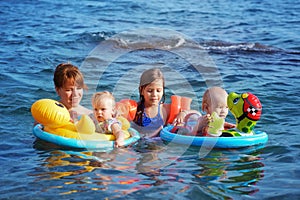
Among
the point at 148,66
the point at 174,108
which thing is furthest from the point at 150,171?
the point at 148,66

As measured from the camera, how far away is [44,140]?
5.89 metres

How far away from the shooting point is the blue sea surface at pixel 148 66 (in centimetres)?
473

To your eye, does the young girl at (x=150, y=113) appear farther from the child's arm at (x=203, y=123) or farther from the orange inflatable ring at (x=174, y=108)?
the child's arm at (x=203, y=123)

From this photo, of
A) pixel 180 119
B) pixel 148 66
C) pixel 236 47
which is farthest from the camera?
pixel 236 47

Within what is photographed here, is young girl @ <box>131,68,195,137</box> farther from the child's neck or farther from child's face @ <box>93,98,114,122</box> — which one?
child's face @ <box>93,98,114,122</box>

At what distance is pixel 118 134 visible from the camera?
585 centimetres

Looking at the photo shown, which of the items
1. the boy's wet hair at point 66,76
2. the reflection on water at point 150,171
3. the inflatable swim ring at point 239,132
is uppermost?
the boy's wet hair at point 66,76

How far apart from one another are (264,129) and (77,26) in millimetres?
9624

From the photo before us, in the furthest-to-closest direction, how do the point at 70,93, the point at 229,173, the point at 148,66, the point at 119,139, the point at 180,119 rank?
the point at 148,66 < the point at 180,119 < the point at 70,93 < the point at 119,139 < the point at 229,173

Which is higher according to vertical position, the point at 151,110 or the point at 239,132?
the point at 151,110

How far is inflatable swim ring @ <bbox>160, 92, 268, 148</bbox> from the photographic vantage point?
5.71 metres

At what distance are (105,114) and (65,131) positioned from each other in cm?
56

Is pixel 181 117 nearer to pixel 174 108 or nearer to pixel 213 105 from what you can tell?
pixel 174 108

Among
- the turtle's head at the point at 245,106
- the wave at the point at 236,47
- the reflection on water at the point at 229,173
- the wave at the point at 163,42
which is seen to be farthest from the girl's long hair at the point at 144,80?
the wave at the point at 236,47
